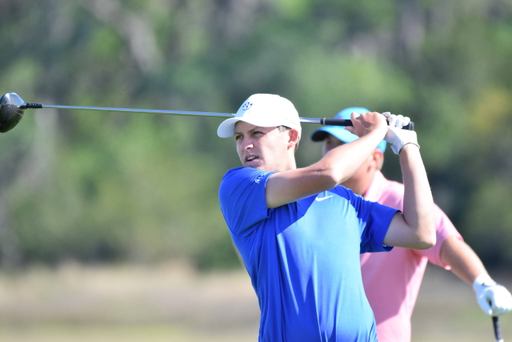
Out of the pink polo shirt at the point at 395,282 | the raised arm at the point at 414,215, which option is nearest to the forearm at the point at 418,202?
the raised arm at the point at 414,215

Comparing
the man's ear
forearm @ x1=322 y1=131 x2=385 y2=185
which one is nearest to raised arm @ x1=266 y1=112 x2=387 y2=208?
forearm @ x1=322 y1=131 x2=385 y2=185

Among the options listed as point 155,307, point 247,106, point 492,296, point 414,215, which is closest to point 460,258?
point 492,296

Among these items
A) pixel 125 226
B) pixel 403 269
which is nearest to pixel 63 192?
pixel 125 226

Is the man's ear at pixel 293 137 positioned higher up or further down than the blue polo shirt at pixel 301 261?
higher up

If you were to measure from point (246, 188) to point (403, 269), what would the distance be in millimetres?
1285

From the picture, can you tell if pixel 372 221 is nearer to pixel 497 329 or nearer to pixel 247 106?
pixel 247 106

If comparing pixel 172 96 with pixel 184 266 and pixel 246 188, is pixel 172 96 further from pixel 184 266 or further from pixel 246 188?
pixel 246 188

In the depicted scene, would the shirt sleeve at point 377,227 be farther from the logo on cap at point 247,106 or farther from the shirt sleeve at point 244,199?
the logo on cap at point 247,106

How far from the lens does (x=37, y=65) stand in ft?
66.4

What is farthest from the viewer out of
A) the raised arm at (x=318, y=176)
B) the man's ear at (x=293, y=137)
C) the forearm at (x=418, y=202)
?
the man's ear at (x=293, y=137)

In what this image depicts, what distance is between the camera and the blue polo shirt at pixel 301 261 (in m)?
2.49

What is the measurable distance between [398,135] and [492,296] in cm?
114

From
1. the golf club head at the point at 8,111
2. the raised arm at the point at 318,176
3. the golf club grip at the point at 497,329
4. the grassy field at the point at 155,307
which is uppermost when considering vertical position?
the grassy field at the point at 155,307

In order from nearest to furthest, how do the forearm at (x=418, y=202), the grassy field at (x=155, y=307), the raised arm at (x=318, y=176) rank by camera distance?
the raised arm at (x=318, y=176) < the forearm at (x=418, y=202) < the grassy field at (x=155, y=307)
